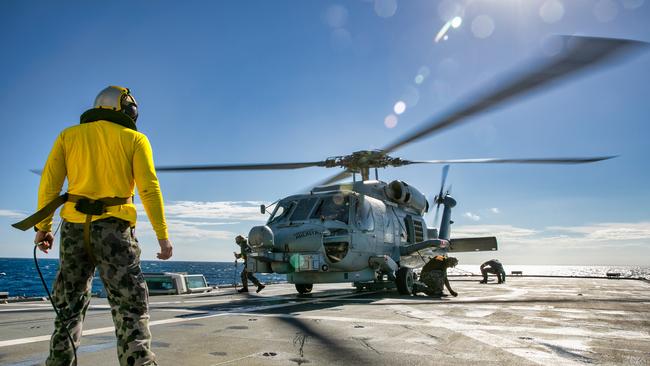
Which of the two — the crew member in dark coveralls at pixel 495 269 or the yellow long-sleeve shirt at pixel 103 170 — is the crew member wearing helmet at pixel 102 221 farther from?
the crew member in dark coveralls at pixel 495 269

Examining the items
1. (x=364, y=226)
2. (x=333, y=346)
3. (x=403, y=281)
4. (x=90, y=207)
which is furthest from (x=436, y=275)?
(x=90, y=207)

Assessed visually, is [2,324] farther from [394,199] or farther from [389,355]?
[394,199]

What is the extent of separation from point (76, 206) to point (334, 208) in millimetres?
9760

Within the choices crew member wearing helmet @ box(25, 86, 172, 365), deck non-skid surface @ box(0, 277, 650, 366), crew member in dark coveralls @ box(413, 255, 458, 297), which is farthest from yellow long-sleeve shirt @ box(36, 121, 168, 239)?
crew member in dark coveralls @ box(413, 255, 458, 297)

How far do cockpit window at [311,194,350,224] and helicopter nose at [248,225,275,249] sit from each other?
1.48m

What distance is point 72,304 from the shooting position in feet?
9.86

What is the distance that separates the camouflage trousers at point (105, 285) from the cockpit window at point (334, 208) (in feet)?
30.4

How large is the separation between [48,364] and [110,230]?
96 cm

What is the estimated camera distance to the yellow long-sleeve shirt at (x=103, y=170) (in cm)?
311

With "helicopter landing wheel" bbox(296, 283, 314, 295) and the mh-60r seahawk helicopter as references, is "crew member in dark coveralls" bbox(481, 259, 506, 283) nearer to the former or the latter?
the mh-60r seahawk helicopter

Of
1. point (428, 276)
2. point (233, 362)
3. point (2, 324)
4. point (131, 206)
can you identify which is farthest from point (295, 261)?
point (131, 206)

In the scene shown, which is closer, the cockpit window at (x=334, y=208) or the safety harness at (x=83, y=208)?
the safety harness at (x=83, y=208)

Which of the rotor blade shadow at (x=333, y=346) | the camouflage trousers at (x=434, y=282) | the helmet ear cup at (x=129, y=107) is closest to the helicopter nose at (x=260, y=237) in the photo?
the rotor blade shadow at (x=333, y=346)

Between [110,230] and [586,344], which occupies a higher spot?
[110,230]
